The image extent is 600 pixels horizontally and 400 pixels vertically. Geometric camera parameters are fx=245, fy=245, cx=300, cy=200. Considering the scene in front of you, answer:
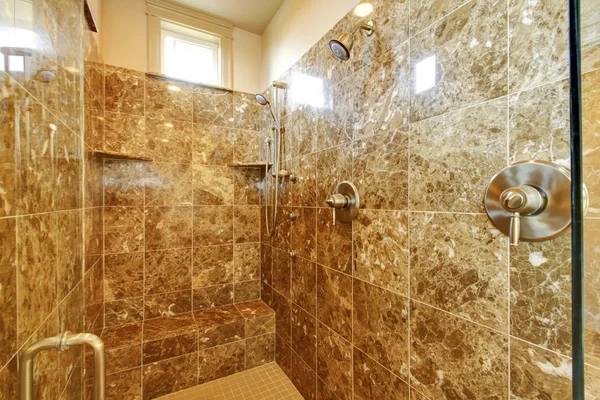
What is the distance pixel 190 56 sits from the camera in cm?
223

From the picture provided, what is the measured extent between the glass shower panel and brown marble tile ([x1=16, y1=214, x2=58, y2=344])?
1190mm

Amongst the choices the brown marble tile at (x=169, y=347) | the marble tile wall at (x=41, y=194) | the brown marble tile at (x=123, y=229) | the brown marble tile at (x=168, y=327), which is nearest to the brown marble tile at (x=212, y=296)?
the brown marble tile at (x=168, y=327)

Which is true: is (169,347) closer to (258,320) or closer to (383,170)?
(258,320)

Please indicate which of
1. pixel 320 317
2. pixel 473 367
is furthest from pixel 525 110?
pixel 320 317

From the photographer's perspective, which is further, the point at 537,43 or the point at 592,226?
the point at 537,43

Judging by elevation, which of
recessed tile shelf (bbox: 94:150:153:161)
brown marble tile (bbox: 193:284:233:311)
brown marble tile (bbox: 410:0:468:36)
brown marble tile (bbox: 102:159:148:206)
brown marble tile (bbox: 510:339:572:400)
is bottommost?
brown marble tile (bbox: 193:284:233:311)

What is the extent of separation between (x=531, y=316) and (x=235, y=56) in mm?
2666

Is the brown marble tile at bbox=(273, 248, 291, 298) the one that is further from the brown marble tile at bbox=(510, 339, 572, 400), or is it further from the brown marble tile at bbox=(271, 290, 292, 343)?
the brown marble tile at bbox=(510, 339, 572, 400)

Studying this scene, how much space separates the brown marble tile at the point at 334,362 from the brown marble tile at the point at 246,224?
113 centimetres

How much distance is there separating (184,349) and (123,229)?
1016mm

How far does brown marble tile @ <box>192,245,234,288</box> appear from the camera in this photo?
216 centimetres

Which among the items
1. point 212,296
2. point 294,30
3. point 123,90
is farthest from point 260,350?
point 294,30

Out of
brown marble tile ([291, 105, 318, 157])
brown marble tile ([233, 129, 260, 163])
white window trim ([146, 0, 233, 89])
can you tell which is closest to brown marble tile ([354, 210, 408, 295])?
brown marble tile ([291, 105, 318, 157])

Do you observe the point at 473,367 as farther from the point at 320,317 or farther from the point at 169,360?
the point at 169,360
